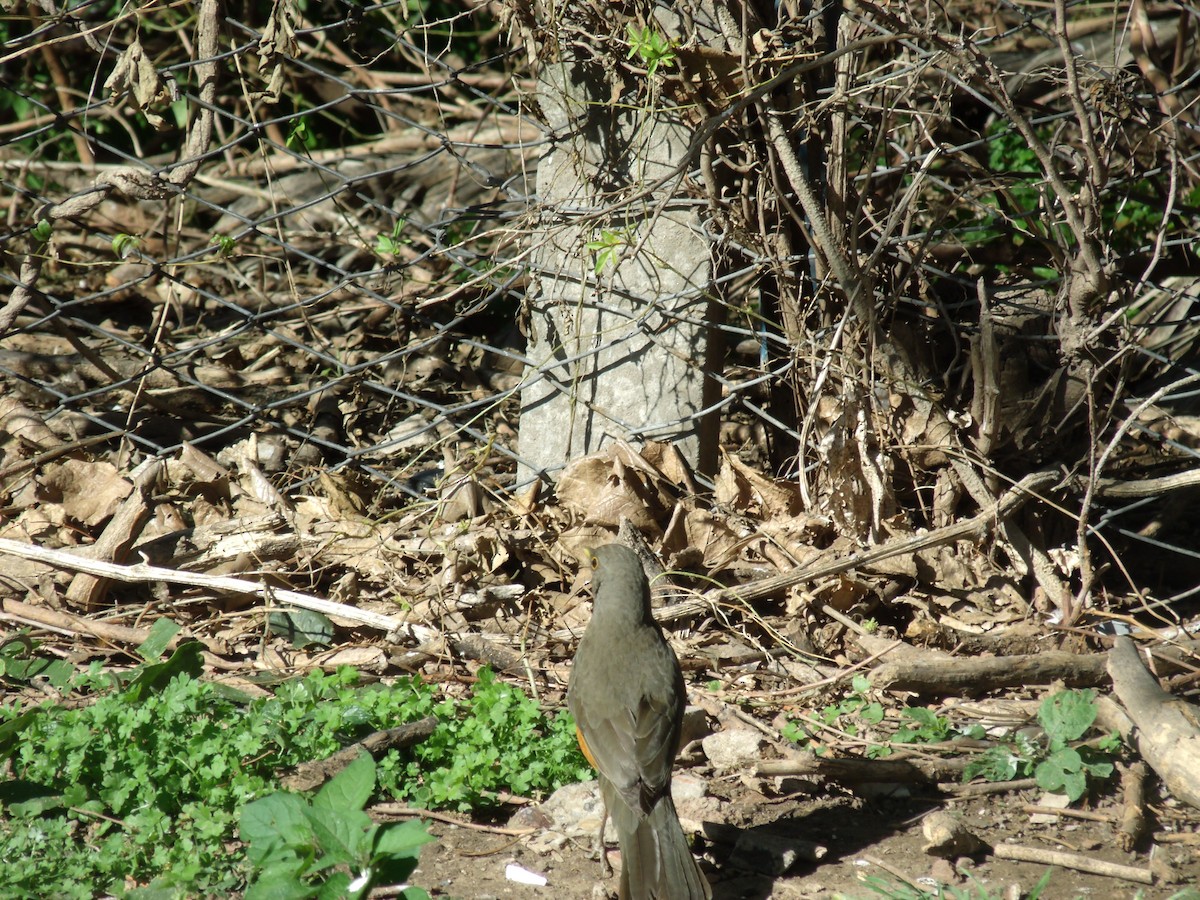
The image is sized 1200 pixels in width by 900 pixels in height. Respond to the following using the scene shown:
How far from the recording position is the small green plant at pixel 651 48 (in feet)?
11.9

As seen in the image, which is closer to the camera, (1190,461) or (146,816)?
(146,816)

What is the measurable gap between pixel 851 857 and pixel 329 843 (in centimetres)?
140

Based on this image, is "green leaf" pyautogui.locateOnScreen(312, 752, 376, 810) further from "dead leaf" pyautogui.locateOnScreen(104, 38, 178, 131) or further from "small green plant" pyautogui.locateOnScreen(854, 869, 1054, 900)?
"dead leaf" pyautogui.locateOnScreen(104, 38, 178, 131)

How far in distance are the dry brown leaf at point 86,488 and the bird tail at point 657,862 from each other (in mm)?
3018

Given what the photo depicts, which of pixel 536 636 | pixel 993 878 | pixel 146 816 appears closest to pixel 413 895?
pixel 146 816

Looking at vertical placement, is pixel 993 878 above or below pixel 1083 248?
below

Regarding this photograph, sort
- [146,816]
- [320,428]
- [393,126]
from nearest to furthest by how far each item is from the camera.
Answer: [146,816] < [320,428] < [393,126]

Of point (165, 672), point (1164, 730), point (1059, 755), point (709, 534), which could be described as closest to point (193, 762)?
point (165, 672)

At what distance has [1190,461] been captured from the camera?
4484 mm

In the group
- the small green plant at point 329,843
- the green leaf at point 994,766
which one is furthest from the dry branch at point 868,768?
the small green plant at point 329,843

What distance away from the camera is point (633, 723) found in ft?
10.2

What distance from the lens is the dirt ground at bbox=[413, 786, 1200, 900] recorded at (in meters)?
2.87

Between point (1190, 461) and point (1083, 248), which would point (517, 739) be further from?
point (1190, 461)

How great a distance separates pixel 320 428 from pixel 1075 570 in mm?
3419
